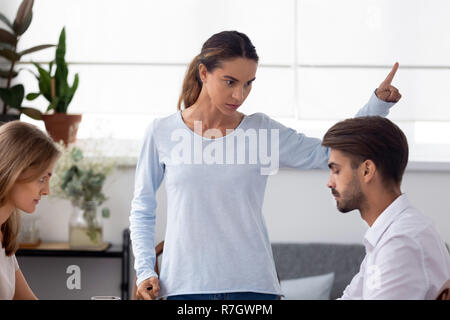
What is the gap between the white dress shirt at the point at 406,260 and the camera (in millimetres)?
651

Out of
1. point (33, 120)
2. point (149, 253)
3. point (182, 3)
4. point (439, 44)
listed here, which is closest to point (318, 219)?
point (439, 44)

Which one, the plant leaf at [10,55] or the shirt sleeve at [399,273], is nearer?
the shirt sleeve at [399,273]

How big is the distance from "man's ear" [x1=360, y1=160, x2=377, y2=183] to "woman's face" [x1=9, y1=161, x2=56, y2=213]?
0.39 meters

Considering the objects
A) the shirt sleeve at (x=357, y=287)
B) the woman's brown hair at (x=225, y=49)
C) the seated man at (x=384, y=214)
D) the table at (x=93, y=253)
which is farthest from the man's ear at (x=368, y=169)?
the table at (x=93, y=253)

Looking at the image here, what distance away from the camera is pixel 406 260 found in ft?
2.16

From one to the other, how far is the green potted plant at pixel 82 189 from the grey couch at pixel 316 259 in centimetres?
59

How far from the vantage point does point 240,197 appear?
0.85 metres

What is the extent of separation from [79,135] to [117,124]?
1.11 feet

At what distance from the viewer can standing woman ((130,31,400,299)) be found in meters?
0.84

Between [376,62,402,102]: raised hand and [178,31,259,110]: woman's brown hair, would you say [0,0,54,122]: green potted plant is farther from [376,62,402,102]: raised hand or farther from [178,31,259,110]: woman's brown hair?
[376,62,402,102]: raised hand

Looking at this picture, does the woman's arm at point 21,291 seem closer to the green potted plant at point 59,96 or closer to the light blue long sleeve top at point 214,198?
the light blue long sleeve top at point 214,198

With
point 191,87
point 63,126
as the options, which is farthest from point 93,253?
point 191,87

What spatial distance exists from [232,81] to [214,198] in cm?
17

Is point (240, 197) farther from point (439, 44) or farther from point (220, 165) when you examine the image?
point (439, 44)
